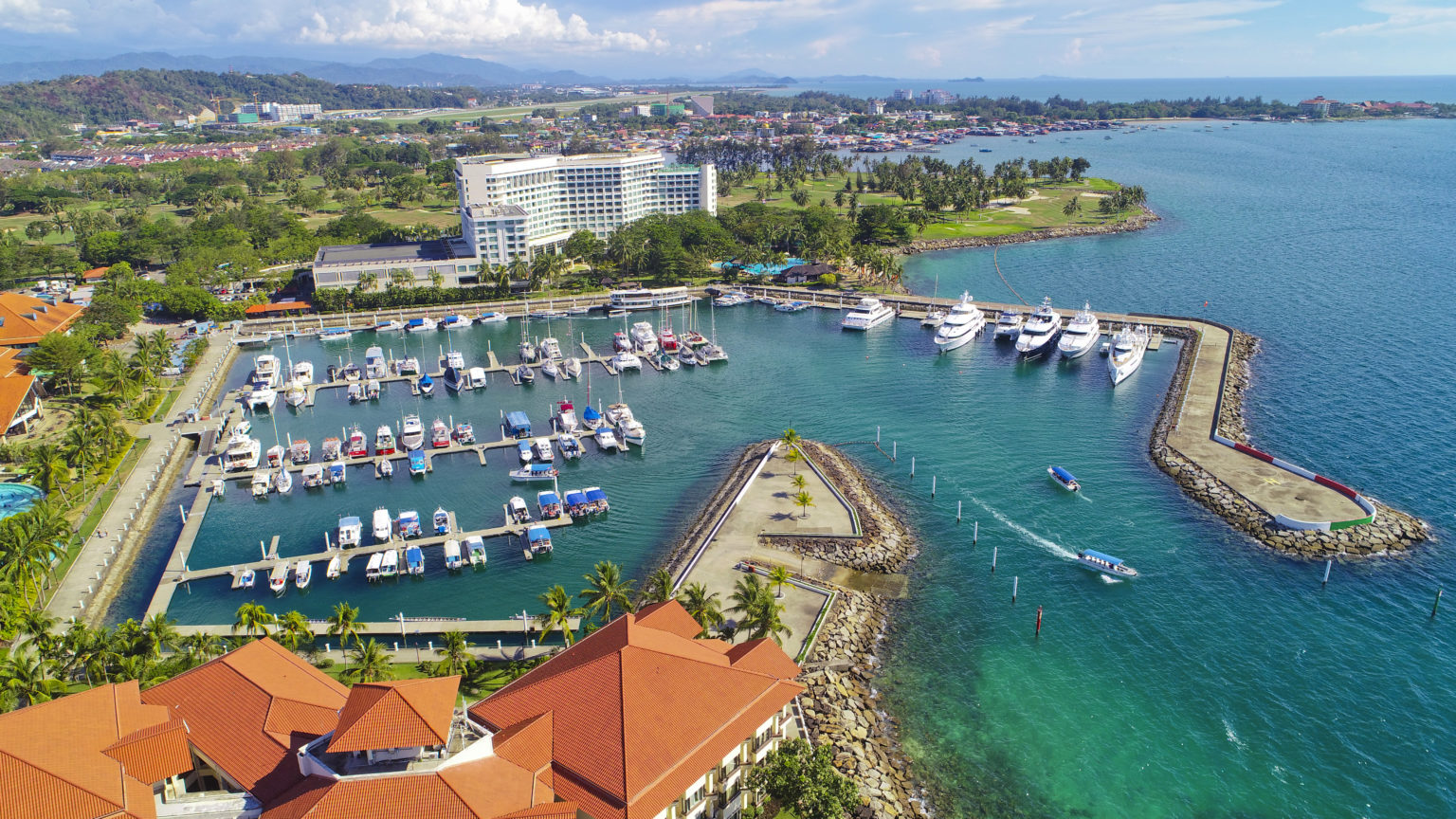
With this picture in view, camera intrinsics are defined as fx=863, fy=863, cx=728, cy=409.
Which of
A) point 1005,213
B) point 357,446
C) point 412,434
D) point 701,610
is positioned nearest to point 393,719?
point 701,610

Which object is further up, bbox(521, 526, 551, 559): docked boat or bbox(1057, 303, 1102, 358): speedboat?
bbox(1057, 303, 1102, 358): speedboat

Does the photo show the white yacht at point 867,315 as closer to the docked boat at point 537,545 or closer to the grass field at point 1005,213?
the grass field at point 1005,213

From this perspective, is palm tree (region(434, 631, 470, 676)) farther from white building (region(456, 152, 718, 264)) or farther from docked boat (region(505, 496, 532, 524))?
white building (region(456, 152, 718, 264))

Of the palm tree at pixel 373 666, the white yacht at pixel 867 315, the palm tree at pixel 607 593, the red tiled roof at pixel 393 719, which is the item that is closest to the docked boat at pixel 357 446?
the palm tree at pixel 373 666

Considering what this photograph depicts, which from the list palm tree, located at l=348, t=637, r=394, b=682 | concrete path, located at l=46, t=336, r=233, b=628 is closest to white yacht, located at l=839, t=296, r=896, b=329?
concrete path, located at l=46, t=336, r=233, b=628

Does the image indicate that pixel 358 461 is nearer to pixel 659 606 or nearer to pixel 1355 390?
pixel 659 606
